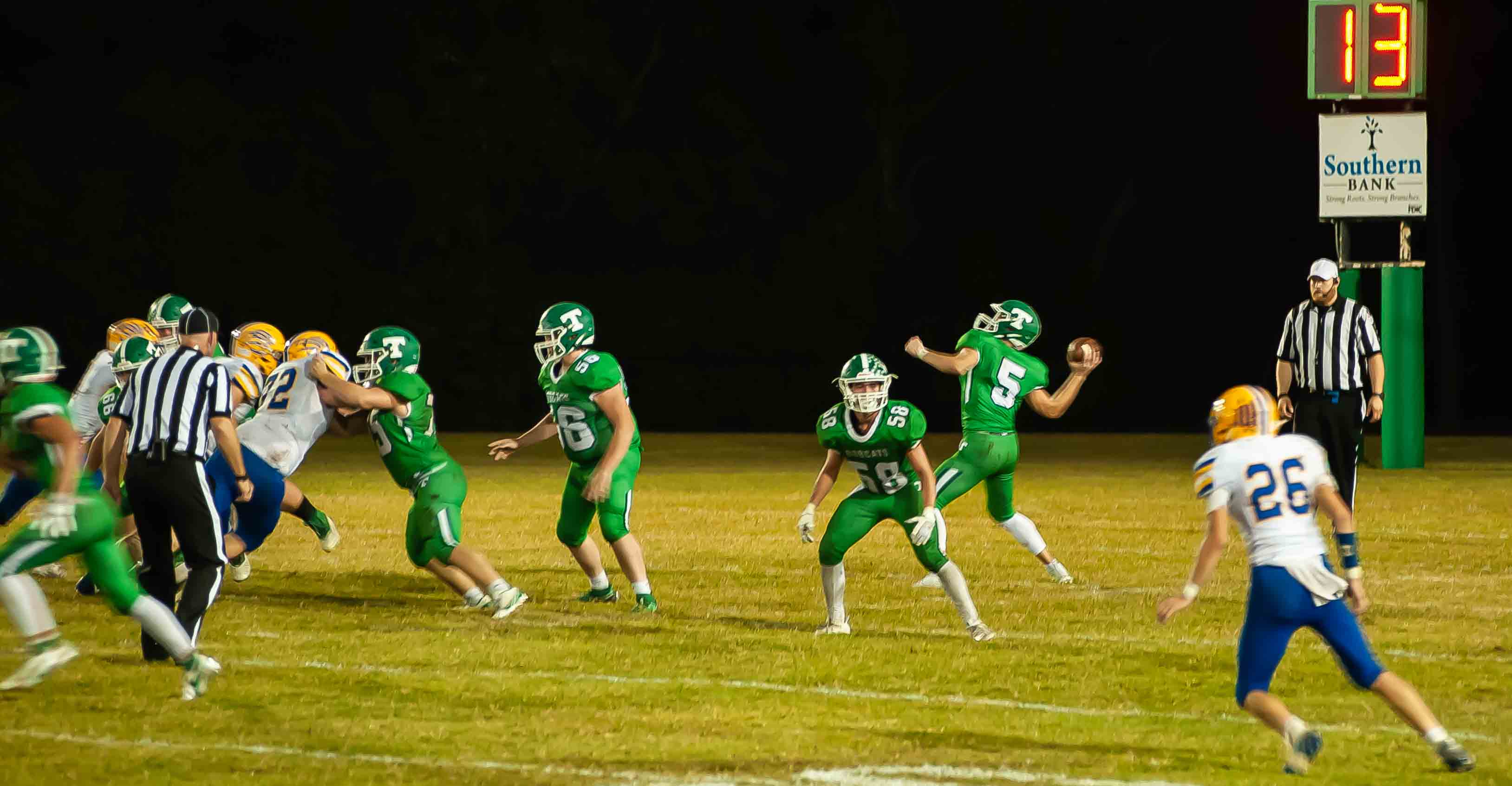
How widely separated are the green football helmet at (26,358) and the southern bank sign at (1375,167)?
13.4 metres

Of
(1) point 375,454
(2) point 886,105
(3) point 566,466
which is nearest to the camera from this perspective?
(3) point 566,466

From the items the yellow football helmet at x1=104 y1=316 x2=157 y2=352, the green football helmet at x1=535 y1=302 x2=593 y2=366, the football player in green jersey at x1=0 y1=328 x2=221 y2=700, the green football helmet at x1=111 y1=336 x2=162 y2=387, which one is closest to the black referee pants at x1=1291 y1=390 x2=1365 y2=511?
the green football helmet at x1=535 y1=302 x2=593 y2=366

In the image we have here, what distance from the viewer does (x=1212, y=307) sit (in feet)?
87.9

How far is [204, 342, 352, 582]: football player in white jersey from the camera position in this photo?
Answer: 8.95m

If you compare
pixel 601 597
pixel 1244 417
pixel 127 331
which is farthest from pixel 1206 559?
pixel 127 331

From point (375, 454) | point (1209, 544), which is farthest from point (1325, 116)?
point (1209, 544)

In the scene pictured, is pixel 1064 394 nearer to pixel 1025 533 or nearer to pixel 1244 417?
pixel 1025 533

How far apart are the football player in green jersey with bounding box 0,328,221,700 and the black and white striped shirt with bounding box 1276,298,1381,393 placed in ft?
21.1

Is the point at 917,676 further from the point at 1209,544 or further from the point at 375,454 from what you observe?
the point at 375,454

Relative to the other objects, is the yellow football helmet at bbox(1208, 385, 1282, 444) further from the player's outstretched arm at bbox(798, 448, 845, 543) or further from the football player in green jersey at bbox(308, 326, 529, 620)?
the football player in green jersey at bbox(308, 326, 529, 620)

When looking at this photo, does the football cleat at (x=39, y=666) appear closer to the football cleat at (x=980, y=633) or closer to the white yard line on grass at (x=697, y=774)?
the white yard line on grass at (x=697, y=774)

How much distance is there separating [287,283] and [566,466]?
13897 mm

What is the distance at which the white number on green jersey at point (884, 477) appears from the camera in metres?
7.96

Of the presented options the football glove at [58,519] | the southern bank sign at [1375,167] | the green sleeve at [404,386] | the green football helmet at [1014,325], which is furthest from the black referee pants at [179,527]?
the southern bank sign at [1375,167]
